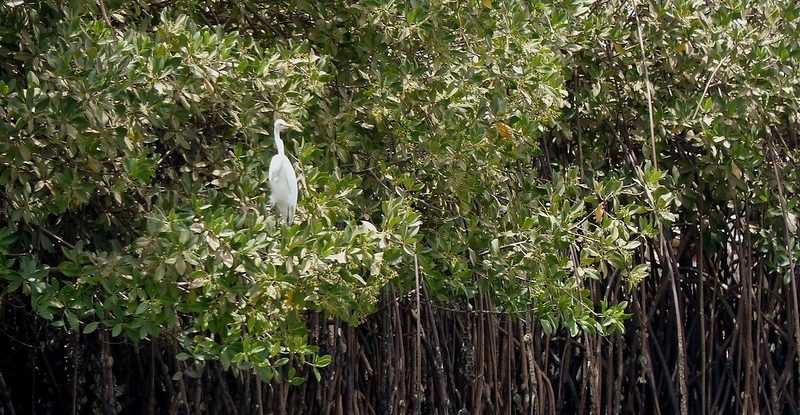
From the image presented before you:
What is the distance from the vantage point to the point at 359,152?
12.1 feet

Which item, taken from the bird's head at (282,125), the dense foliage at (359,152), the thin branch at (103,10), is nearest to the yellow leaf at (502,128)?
the dense foliage at (359,152)

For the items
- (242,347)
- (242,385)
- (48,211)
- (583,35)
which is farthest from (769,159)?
(48,211)

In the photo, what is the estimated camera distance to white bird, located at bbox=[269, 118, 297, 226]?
3.07 meters

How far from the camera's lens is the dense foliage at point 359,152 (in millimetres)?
2969

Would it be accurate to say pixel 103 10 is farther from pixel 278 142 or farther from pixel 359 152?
pixel 359 152

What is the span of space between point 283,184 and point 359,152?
649 mm

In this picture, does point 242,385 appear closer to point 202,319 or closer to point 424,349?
point 424,349

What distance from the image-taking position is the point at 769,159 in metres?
4.53

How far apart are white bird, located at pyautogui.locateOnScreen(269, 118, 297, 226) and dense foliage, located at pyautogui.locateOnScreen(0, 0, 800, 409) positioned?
1.8 inches

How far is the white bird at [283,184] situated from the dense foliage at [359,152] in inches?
1.8

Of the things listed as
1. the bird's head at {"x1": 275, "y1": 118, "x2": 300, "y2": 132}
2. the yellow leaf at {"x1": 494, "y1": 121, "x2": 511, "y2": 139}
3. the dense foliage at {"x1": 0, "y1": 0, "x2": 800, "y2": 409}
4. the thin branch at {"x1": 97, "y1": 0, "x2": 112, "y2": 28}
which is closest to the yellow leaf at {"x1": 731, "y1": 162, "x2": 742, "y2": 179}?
the dense foliage at {"x1": 0, "y1": 0, "x2": 800, "y2": 409}

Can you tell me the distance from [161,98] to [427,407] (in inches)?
78.1

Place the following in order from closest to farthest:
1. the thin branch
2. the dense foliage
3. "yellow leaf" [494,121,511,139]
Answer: the dense foliage, the thin branch, "yellow leaf" [494,121,511,139]

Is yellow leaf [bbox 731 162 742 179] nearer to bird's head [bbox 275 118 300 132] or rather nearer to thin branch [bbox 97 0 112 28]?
bird's head [bbox 275 118 300 132]
